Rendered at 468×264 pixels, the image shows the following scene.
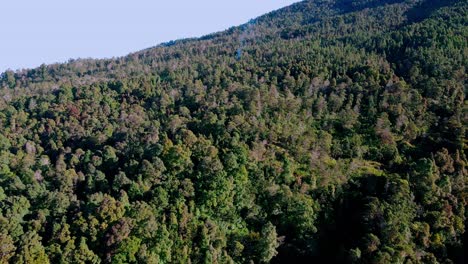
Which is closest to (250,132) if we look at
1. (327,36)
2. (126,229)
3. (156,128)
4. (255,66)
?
(156,128)

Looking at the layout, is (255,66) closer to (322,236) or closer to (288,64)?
(288,64)

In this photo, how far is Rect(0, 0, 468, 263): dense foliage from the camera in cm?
5972

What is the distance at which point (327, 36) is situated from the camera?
181 metres

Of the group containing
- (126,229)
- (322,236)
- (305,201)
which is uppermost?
(126,229)

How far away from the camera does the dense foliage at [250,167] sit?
5972 centimetres

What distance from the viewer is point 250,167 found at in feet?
240

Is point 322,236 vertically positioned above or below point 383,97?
below

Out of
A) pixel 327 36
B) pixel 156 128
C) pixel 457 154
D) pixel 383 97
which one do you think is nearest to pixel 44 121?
pixel 156 128

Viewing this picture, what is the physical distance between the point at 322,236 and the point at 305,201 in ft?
19.2

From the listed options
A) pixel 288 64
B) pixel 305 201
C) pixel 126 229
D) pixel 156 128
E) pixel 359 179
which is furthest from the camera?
pixel 288 64

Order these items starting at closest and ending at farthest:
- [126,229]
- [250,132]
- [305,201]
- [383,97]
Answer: [126,229], [305,201], [250,132], [383,97]

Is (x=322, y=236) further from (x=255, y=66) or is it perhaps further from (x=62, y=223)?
(x=255, y=66)

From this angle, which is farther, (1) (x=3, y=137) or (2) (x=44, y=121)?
(2) (x=44, y=121)

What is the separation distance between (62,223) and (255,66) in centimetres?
9588
